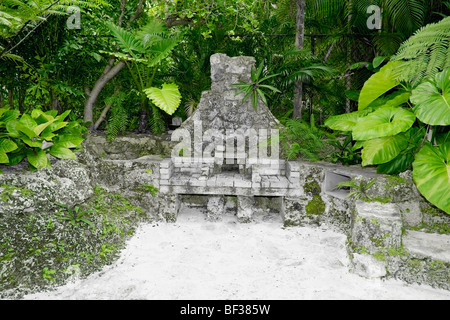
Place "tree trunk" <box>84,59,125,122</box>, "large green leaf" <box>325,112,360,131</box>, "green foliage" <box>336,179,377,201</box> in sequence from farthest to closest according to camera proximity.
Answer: "tree trunk" <box>84,59,125,122</box> < "large green leaf" <box>325,112,360,131</box> < "green foliage" <box>336,179,377,201</box>

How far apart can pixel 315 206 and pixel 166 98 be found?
118 inches

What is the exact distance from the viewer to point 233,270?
3430 millimetres

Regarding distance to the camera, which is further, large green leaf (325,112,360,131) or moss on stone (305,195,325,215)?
moss on stone (305,195,325,215)

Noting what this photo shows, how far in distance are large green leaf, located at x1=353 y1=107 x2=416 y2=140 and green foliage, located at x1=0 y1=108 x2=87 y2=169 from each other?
374 cm

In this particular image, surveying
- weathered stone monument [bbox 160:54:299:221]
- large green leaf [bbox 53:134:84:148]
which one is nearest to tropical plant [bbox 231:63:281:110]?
weathered stone monument [bbox 160:54:299:221]

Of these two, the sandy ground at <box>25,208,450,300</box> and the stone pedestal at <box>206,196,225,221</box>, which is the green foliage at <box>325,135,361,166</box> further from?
the stone pedestal at <box>206,196,225,221</box>

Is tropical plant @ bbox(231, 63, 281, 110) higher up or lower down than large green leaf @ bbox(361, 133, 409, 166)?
higher up

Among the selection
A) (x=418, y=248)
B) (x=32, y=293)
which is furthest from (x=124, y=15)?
(x=418, y=248)

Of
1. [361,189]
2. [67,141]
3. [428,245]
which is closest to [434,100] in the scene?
[361,189]

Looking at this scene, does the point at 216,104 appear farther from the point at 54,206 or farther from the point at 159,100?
the point at 54,206

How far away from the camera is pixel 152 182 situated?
4.65 metres

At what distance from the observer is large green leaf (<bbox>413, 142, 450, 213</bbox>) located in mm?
3160

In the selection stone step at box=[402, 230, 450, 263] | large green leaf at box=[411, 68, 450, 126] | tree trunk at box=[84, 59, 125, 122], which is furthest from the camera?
tree trunk at box=[84, 59, 125, 122]

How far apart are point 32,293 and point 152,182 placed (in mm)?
2116
